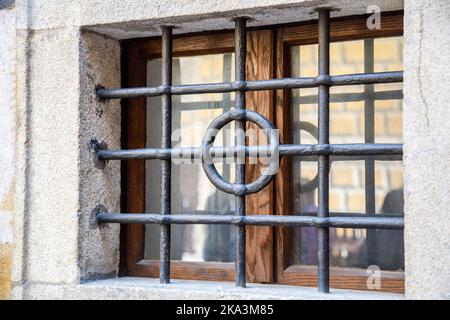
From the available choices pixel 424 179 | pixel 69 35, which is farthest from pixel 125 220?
pixel 424 179

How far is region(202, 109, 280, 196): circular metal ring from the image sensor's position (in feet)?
6.68

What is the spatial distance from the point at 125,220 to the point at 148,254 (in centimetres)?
21

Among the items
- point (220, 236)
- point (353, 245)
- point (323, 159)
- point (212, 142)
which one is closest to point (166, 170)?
point (212, 142)

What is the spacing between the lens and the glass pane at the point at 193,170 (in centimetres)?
228

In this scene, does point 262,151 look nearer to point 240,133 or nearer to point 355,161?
point 240,133

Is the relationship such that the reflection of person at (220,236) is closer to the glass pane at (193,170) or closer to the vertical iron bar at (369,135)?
the glass pane at (193,170)

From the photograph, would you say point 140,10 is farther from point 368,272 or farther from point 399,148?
point 368,272

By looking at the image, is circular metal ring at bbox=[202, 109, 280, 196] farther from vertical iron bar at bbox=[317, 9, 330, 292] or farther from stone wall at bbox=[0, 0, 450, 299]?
stone wall at bbox=[0, 0, 450, 299]

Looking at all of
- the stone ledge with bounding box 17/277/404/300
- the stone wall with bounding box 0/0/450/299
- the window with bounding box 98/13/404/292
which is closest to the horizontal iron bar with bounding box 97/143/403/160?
the window with bounding box 98/13/404/292

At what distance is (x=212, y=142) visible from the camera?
2133mm

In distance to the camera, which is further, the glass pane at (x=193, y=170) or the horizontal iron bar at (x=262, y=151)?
the glass pane at (x=193, y=170)

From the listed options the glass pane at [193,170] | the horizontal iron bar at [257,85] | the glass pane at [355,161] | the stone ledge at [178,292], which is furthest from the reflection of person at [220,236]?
the horizontal iron bar at [257,85]
